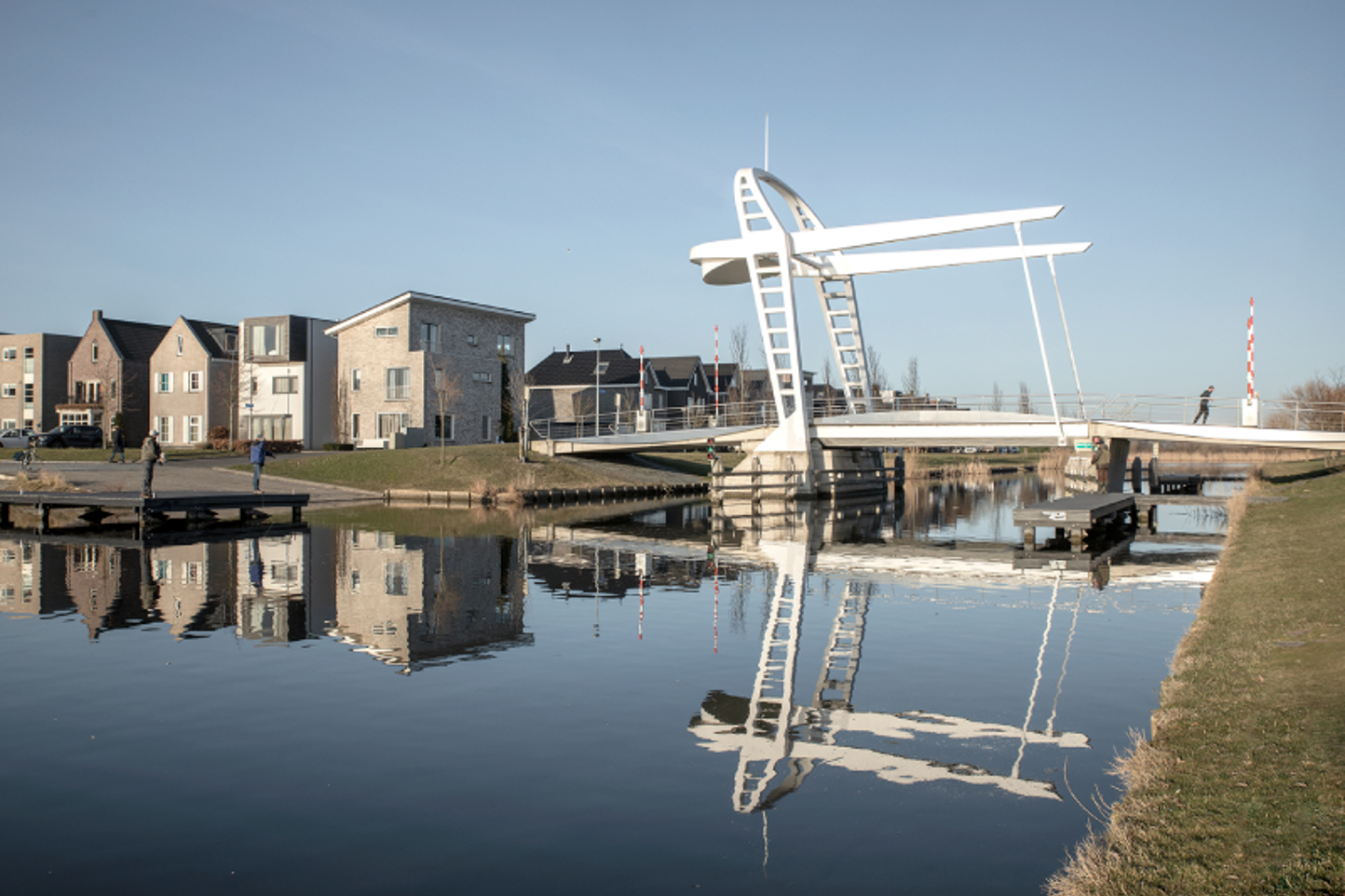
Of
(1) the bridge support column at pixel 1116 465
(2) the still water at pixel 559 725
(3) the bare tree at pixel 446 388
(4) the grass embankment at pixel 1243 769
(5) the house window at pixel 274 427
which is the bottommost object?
(2) the still water at pixel 559 725

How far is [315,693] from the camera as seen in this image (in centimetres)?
→ 938

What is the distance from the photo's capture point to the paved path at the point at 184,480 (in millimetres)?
33625

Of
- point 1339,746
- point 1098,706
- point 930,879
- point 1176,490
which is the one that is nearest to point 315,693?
point 930,879

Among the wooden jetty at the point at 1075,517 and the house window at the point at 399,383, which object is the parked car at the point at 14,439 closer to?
the house window at the point at 399,383

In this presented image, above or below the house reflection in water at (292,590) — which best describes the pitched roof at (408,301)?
above

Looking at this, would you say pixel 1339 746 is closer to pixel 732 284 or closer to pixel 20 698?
pixel 20 698

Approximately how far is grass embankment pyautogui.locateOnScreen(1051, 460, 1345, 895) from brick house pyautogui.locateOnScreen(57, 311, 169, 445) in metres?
67.4

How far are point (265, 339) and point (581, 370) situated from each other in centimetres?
2261

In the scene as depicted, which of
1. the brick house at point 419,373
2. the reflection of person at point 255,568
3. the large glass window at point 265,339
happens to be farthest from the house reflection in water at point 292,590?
the large glass window at point 265,339

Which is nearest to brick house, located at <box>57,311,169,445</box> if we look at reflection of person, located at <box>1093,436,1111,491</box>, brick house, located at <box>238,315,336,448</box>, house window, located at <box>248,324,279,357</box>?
brick house, located at <box>238,315,336,448</box>

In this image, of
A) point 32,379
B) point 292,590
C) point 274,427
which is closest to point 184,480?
point 274,427

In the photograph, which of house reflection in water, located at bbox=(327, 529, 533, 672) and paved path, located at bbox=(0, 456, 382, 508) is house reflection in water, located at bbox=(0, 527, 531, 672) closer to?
house reflection in water, located at bbox=(327, 529, 533, 672)

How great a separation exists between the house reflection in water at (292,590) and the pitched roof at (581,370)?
159 feet

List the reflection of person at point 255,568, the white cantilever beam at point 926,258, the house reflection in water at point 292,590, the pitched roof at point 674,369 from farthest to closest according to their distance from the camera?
the pitched roof at point 674,369
the white cantilever beam at point 926,258
the reflection of person at point 255,568
the house reflection in water at point 292,590
